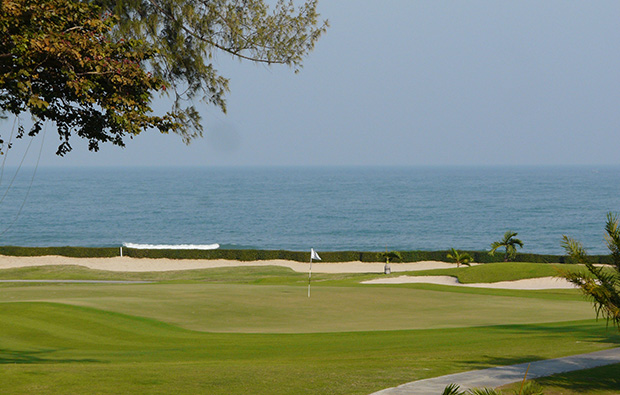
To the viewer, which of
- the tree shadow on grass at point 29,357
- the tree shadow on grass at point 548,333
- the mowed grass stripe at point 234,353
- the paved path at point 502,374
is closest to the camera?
the paved path at point 502,374

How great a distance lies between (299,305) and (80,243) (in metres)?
74.3

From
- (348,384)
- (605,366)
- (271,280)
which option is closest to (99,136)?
(348,384)

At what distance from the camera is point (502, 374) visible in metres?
11.6

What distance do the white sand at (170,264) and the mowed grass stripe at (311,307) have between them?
2329 centimetres

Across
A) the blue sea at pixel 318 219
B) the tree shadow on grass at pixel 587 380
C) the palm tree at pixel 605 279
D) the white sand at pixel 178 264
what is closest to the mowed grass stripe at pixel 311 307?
the tree shadow on grass at pixel 587 380

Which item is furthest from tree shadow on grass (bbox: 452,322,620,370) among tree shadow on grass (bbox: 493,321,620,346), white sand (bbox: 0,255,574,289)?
white sand (bbox: 0,255,574,289)

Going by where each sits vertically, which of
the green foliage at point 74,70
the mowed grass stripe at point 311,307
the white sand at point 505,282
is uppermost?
the green foliage at point 74,70

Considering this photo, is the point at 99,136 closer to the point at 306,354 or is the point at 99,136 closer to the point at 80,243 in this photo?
the point at 306,354

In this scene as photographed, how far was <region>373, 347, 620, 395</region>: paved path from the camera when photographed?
10.6 meters

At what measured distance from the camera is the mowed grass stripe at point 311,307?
2075 cm

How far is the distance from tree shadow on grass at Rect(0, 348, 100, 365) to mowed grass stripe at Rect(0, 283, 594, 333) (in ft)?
16.9

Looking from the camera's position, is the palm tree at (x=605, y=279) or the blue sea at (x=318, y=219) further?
the blue sea at (x=318, y=219)

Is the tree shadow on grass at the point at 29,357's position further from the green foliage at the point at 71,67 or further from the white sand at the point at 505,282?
the white sand at the point at 505,282

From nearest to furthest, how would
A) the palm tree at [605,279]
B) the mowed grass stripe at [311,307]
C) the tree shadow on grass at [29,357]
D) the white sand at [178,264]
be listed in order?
the palm tree at [605,279] → the tree shadow on grass at [29,357] → the mowed grass stripe at [311,307] → the white sand at [178,264]
